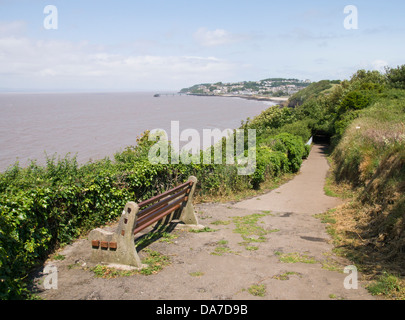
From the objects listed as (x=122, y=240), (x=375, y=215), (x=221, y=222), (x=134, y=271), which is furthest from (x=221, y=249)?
(x=375, y=215)

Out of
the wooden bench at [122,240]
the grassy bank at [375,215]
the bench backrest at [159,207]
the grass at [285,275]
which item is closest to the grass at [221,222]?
the bench backrest at [159,207]

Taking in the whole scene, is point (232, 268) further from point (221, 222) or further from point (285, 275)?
point (221, 222)

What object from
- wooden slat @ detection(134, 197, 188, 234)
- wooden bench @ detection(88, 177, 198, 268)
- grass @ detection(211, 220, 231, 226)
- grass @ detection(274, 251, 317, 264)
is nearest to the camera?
wooden bench @ detection(88, 177, 198, 268)

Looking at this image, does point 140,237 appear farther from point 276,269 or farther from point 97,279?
point 276,269

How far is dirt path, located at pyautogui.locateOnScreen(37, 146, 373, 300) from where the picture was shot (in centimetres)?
439

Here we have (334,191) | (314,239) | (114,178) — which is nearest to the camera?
(314,239)

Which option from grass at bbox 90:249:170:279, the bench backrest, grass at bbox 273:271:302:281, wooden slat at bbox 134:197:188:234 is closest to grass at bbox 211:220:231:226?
the bench backrest

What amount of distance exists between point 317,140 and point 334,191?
113 feet

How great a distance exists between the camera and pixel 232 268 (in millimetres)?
5258

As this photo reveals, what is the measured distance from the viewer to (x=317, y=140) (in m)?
46.1

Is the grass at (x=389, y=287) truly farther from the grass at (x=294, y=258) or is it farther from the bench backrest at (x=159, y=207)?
the bench backrest at (x=159, y=207)

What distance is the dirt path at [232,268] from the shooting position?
439cm

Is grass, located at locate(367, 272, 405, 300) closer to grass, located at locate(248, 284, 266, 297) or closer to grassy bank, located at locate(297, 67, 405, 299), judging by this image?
grassy bank, located at locate(297, 67, 405, 299)
